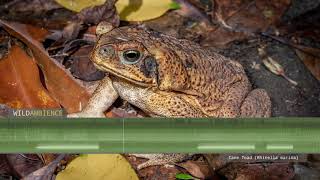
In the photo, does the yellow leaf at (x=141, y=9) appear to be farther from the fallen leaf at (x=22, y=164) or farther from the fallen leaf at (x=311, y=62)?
the fallen leaf at (x=22, y=164)

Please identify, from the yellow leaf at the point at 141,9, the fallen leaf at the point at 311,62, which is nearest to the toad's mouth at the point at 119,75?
the yellow leaf at the point at 141,9

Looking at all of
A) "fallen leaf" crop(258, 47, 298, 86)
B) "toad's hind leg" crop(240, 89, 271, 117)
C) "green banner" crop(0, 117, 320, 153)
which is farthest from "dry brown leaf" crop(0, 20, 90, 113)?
"green banner" crop(0, 117, 320, 153)

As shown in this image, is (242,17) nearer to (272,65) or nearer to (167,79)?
(272,65)

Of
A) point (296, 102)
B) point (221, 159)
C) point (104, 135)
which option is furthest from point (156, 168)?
point (104, 135)

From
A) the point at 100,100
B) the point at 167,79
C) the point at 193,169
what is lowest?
the point at 193,169

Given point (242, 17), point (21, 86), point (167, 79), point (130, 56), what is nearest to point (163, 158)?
point (167, 79)
